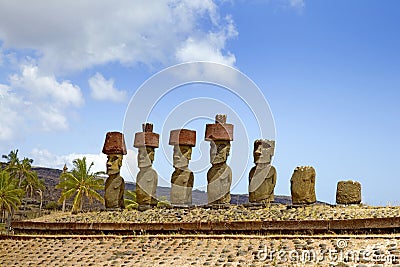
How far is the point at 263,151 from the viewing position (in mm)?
17828

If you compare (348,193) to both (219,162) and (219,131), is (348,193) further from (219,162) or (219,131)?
(219,131)

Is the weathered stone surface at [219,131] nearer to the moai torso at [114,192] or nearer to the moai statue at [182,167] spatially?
the moai statue at [182,167]

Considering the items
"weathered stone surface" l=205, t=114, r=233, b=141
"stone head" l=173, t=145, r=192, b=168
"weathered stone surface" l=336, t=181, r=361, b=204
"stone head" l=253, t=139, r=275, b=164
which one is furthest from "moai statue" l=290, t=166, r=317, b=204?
"stone head" l=173, t=145, r=192, b=168

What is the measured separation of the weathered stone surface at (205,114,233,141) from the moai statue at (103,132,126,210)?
4033mm

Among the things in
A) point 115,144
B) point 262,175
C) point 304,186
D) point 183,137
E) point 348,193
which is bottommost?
point 348,193

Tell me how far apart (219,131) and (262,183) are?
250 centimetres

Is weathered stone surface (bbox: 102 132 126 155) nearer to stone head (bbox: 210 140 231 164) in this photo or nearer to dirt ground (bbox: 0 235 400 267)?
stone head (bbox: 210 140 231 164)

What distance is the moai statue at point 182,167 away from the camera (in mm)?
19406

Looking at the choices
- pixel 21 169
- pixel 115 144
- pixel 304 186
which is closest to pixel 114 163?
pixel 115 144

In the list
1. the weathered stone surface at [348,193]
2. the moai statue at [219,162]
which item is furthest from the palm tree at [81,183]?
the weathered stone surface at [348,193]

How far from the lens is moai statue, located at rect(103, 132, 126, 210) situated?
2062 cm

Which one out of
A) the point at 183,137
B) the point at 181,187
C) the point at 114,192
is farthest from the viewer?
the point at 114,192

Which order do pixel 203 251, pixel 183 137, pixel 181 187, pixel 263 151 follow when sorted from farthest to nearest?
1. pixel 183 137
2. pixel 181 187
3. pixel 263 151
4. pixel 203 251

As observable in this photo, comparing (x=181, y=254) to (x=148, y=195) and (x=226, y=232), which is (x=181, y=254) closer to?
(x=226, y=232)
